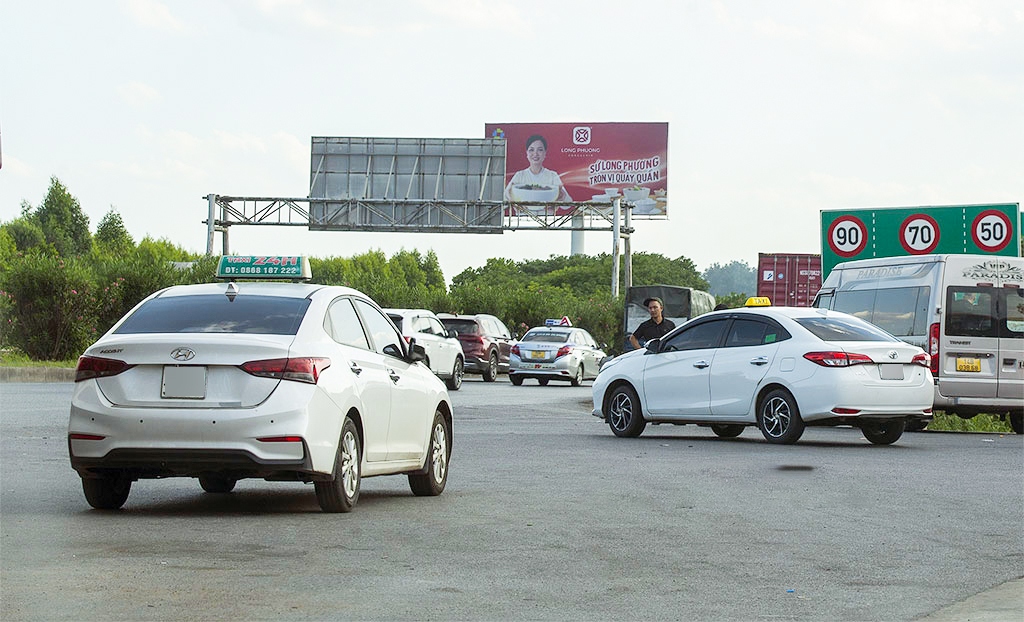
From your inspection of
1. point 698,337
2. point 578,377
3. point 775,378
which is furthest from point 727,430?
point 578,377

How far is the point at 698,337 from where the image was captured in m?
18.5

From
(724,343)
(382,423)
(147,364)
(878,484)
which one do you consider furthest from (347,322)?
(724,343)

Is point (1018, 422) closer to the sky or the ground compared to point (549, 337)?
closer to the ground

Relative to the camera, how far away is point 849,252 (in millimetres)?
28938

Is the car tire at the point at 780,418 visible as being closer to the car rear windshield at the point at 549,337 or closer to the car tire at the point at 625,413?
the car tire at the point at 625,413

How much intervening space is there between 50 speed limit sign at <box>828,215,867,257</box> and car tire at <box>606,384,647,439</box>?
11.2 metres

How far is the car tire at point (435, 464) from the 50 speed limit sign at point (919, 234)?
722 inches

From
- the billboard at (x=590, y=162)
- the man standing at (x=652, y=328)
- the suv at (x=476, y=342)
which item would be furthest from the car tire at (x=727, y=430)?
the billboard at (x=590, y=162)

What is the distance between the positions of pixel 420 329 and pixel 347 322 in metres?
21.7

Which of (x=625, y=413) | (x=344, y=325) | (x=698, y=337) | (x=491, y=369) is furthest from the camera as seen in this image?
(x=491, y=369)

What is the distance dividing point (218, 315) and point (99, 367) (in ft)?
2.85

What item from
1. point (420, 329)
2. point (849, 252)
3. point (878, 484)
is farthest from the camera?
point (420, 329)

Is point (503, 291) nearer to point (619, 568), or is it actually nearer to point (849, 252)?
point (849, 252)

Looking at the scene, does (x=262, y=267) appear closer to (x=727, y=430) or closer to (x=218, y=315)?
(x=218, y=315)
